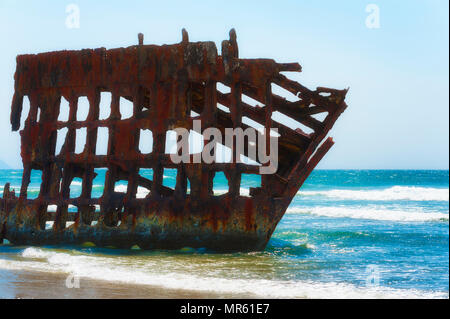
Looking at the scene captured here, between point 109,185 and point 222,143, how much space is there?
69.7 inches

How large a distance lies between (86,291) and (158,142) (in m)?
2.78

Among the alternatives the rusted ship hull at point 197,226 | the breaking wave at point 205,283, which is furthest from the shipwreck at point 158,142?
the breaking wave at point 205,283

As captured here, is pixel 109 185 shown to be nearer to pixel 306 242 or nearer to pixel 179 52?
pixel 179 52

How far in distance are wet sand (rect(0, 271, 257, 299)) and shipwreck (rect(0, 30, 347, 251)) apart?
1.85m

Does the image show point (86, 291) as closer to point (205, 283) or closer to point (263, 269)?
point (205, 283)

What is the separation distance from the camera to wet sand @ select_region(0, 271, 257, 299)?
556 cm

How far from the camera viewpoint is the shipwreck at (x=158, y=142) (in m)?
7.75

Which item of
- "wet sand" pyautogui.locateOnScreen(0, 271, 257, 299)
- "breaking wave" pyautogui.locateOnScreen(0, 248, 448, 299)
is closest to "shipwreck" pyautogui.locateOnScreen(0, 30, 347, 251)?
"breaking wave" pyautogui.locateOnScreen(0, 248, 448, 299)

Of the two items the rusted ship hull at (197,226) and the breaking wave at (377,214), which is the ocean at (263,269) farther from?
the breaking wave at (377,214)

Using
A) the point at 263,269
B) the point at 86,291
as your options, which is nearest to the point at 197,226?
the point at 263,269

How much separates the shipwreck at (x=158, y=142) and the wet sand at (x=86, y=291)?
6.07 feet

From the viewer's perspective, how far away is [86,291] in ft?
18.9

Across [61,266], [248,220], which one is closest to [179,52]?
[248,220]

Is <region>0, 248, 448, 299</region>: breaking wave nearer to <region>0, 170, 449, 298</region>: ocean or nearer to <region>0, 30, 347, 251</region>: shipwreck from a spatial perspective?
<region>0, 170, 449, 298</region>: ocean
